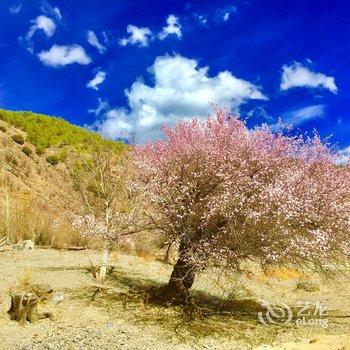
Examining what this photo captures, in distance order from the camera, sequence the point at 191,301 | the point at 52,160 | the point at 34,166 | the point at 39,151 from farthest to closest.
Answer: the point at 39,151 < the point at 52,160 < the point at 34,166 < the point at 191,301

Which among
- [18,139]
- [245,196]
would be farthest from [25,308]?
[18,139]

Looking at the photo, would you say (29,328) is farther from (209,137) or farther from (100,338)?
(209,137)

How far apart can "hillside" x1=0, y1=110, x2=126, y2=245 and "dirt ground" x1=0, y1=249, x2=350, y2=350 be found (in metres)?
5.60

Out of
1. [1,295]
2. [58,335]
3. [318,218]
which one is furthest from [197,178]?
[1,295]

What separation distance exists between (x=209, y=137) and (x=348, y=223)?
3.90 m

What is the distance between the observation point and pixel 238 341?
11.3 meters

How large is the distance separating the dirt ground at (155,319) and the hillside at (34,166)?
18.4 feet

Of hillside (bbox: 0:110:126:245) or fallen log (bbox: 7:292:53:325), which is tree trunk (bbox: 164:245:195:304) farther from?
hillside (bbox: 0:110:126:245)

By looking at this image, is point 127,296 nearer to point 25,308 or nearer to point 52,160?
point 25,308

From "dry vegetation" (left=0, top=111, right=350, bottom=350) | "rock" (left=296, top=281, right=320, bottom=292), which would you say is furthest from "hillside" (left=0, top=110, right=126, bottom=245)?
"rock" (left=296, top=281, right=320, bottom=292)

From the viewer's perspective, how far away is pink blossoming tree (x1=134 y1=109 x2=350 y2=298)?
11836mm

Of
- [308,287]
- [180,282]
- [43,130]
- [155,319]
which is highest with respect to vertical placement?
[43,130]

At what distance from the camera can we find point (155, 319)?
12266 mm

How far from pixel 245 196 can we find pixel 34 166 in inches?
1514
